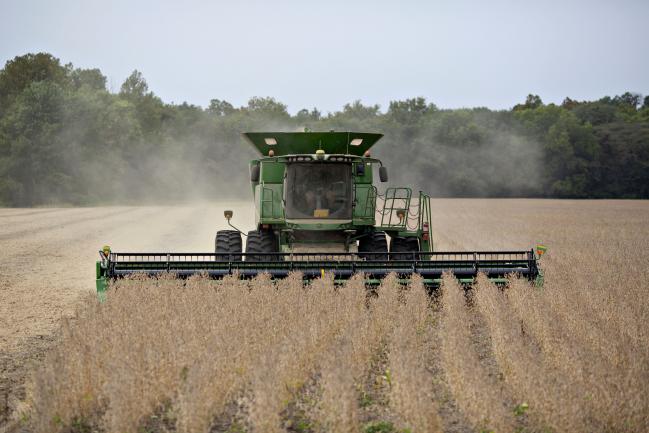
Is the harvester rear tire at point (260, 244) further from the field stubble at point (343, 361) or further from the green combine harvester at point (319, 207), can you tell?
the field stubble at point (343, 361)

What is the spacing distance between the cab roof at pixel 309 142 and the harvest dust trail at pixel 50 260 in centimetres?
365

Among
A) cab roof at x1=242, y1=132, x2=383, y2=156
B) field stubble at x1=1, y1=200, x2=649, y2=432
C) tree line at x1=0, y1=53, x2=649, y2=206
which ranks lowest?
field stubble at x1=1, y1=200, x2=649, y2=432

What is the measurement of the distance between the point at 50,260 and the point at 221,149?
160 ft

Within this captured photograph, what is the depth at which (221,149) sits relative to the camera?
66.4 meters

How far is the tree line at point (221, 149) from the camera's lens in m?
51.0

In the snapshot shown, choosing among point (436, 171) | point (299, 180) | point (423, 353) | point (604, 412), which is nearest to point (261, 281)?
point (299, 180)

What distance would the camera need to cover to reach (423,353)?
7312 millimetres

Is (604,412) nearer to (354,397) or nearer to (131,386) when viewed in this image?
(354,397)

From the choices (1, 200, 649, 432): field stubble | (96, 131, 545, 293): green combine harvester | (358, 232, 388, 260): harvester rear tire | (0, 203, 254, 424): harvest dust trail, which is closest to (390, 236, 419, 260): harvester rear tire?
(96, 131, 545, 293): green combine harvester

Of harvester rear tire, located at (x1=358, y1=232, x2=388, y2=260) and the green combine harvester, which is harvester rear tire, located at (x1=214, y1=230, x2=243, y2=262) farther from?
harvester rear tire, located at (x1=358, y1=232, x2=388, y2=260)

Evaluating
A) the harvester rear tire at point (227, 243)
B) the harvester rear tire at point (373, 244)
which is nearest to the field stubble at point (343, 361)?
the harvester rear tire at point (373, 244)

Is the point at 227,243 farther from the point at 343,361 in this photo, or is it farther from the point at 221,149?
the point at 221,149

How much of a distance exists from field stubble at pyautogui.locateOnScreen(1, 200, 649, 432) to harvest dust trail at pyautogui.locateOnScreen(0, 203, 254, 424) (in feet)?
1.72

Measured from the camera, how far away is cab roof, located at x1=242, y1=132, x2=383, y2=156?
12.3 meters
